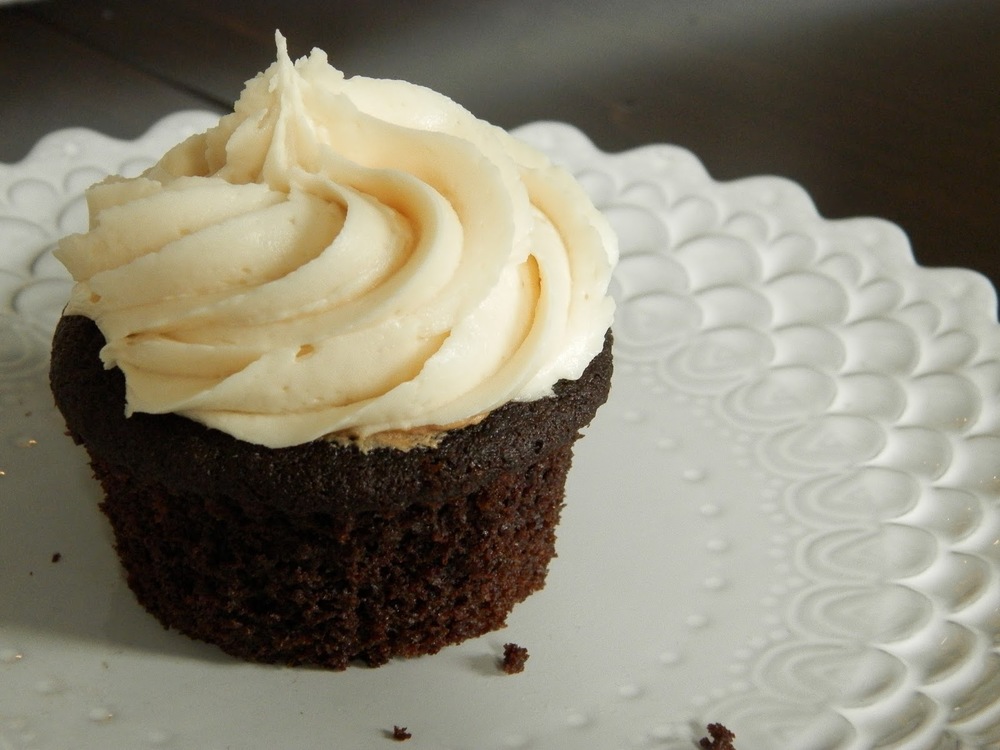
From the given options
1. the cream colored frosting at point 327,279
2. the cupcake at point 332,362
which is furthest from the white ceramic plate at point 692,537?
the cream colored frosting at point 327,279

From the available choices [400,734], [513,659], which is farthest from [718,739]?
[400,734]

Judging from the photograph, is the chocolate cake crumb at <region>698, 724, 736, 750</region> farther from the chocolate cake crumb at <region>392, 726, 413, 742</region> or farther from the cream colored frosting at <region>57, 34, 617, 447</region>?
the cream colored frosting at <region>57, 34, 617, 447</region>

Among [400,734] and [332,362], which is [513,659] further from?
[332,362]

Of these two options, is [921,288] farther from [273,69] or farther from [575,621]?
[273,69]

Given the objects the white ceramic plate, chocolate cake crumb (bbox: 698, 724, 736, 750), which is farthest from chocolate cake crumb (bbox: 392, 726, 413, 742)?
chocolate cake crumb (bbox: 698, 724, 736, 750)

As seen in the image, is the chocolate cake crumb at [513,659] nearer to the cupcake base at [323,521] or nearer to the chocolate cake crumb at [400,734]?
the cupcake base at [323,521]
